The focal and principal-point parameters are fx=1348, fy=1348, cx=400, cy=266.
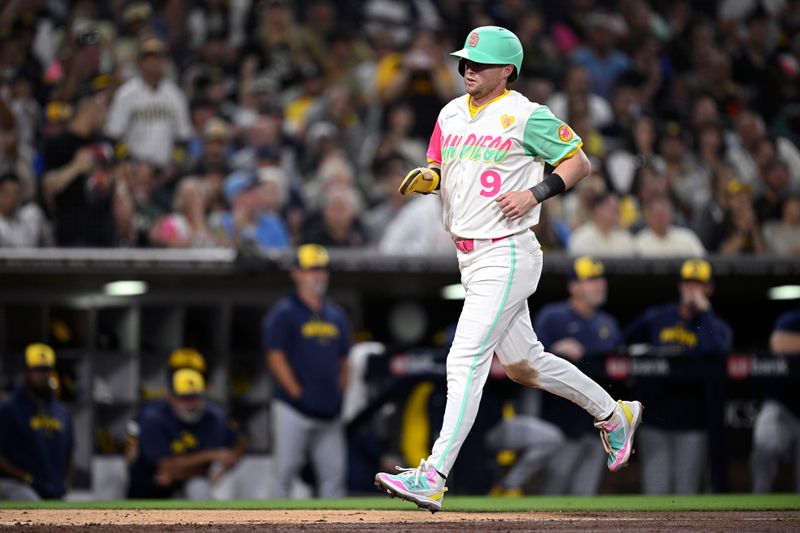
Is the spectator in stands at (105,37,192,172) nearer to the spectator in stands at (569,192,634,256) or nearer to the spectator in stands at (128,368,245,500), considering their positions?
the spectator in stands at (128,368,245,500)

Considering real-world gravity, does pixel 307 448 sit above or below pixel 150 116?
below

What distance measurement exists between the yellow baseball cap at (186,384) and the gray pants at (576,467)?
7.51 ft

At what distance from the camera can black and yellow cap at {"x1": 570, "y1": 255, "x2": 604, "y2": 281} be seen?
8.84 metres

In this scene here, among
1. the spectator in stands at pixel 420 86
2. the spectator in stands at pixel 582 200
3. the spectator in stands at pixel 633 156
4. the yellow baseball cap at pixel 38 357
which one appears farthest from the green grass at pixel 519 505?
the spectator in stands at pixel 420 86

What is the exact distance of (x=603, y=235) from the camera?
34.8 feet

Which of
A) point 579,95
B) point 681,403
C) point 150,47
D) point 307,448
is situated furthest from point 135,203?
point 579,95

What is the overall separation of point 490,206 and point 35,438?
4.33 meters

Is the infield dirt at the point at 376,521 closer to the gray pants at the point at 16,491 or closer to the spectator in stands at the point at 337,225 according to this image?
the gray pants at the point at 16,491

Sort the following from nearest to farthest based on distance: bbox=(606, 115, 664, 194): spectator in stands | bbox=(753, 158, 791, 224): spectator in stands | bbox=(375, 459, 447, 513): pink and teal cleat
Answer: bbox=(375, 459, 447, 513): pink and teal cleat, bbox=(753, 158, 791, 224): spectator in stands, bbox=(606, 115, 664, 194): spectator in stands

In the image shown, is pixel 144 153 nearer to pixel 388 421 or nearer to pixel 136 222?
pixel 136 222

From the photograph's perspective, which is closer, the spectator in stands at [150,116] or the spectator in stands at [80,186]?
the spectator in stands at [80,186]

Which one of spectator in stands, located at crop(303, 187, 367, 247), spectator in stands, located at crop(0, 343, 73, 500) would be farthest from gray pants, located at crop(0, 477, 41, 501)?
spectator in stands, located at crop(303, 187, 367, 247)

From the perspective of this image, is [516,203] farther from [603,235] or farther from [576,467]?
[603,235]

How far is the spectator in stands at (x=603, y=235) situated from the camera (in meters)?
10.5
